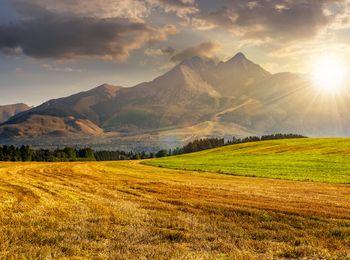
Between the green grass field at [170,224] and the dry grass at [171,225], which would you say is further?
the dry grass at [171,225]

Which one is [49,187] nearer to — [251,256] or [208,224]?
[208,224]

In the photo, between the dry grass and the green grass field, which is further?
the dry grass

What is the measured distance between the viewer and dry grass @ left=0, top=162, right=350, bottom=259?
1380cm

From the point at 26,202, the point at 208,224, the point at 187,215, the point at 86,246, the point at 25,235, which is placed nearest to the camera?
the point at 86,246

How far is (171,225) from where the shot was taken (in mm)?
18016

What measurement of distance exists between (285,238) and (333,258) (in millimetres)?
2922

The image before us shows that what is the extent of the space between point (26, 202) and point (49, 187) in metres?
7.55

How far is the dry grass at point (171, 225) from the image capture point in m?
13.8

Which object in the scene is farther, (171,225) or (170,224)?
(170,224)

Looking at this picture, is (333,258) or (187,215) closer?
(333,258)

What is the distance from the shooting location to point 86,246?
46.2ft

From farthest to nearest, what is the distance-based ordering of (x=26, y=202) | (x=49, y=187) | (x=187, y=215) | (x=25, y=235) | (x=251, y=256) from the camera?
(x=49, y=187), (x=26, y=202), (x=187, y=215), (x=25, y=235), (x=251, y=256)

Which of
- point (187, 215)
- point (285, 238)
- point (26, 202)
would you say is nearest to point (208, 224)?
point (187, 215)

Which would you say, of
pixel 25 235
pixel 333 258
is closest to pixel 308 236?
pixel 333 258
